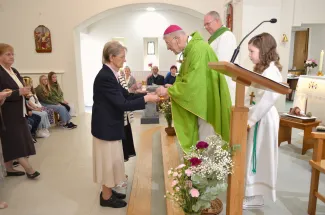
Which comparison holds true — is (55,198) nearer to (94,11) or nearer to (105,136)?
(105,136)

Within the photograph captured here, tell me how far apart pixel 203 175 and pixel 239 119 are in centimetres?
38

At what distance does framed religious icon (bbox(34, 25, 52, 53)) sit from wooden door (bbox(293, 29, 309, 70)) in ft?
24.8

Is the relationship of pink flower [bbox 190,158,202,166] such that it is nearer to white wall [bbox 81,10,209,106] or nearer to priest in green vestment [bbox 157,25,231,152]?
priest in green vestment [bbox 157,25,231,152]

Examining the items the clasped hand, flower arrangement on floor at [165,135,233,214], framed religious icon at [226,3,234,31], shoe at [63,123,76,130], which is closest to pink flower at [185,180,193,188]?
flower arrangement on floor at [165,135,233,214]

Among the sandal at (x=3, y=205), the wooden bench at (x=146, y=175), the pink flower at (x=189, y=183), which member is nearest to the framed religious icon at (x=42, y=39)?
the wooden bench at (x=146, y=175)

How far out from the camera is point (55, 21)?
21.6 ft

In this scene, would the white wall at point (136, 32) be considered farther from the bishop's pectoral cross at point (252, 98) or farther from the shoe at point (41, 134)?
the bishop's pectoral cross at point (252, 98)

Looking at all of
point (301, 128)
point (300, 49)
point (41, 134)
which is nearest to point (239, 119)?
point (301, 128)

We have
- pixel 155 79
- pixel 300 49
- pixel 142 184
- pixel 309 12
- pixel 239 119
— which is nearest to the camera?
pixel 239 119

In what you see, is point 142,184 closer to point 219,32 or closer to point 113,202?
point 113,202

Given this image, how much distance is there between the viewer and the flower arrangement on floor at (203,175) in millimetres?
1507

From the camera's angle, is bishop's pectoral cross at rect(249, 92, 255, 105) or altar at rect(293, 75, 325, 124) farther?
altar at rect(293, 75, 325, 124)

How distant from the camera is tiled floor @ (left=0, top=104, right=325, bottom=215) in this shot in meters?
2.54

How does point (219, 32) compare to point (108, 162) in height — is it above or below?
above
